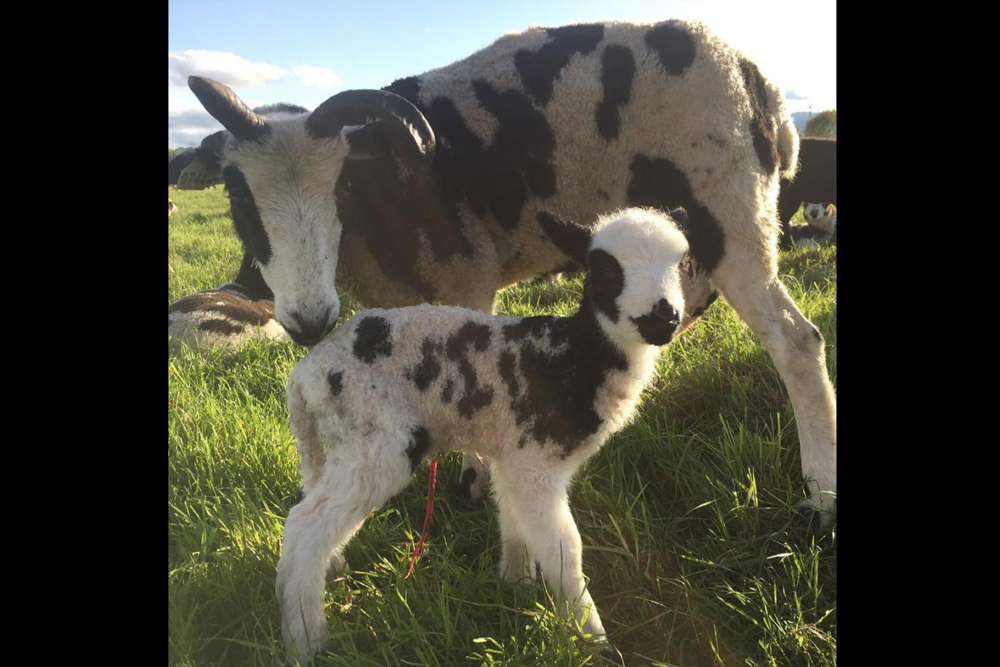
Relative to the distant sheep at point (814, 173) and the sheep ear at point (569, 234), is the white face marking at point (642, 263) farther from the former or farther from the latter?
the distant sheep at point (814, 173)

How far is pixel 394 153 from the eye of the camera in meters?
1.98

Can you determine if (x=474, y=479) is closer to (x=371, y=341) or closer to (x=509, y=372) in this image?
(x=509, y=372)

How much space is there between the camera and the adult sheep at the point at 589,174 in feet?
7.19

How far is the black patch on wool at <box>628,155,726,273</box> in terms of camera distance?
2.20m

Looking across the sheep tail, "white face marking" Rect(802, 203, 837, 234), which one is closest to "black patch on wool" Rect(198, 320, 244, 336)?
the sheep tail

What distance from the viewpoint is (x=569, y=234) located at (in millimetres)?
1854

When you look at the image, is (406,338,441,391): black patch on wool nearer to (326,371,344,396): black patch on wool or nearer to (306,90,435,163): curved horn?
(326,371,344,396): black patch on wool

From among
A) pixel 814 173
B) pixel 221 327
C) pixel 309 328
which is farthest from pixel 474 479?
pixel 814 173

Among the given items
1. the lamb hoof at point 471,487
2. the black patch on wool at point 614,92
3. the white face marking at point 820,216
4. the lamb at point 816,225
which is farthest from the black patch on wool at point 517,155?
the white face marking at point 820,216
